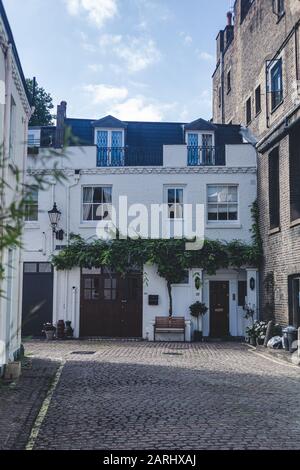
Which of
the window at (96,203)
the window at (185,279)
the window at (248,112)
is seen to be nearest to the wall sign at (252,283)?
the window at (185,279)

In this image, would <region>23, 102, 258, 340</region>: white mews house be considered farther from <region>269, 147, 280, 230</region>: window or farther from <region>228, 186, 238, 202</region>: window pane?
<region>269, 147, 280, 230</region>: window

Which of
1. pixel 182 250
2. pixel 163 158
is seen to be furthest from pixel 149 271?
pixel 163 158

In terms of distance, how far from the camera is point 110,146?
A: 2219cm

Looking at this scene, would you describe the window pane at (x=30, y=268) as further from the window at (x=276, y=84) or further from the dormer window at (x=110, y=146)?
Result: the window at (x=276, y=84)

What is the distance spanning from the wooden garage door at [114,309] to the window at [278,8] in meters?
10.6

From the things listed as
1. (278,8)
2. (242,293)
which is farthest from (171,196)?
(278,8)

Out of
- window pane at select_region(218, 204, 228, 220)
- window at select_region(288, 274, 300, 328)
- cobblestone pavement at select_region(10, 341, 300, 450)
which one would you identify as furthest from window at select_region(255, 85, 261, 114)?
cobblestone pavement at select_region(10, 341, 300, 450)

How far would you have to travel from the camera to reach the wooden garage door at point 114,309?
20.9 meters

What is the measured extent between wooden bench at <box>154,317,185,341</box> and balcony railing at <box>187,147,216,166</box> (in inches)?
245

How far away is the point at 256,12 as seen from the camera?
21.1 metres

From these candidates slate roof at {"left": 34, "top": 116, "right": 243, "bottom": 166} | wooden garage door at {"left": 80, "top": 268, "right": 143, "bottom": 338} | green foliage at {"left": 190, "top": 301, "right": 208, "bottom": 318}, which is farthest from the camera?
slate roof at {"left": 34, "top": 116, "right": 243, "bottom": 166}

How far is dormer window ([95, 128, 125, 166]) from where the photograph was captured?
21.8 metres

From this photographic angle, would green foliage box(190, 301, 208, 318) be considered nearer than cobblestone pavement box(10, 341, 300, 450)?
No

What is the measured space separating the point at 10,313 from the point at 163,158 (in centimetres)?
1116
